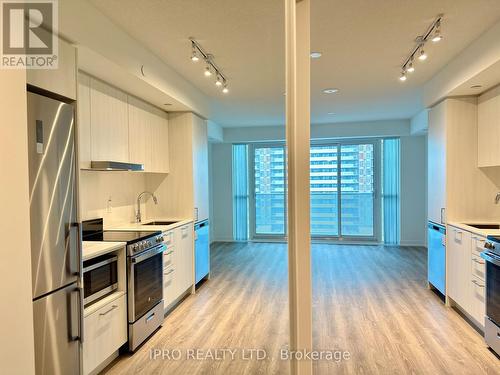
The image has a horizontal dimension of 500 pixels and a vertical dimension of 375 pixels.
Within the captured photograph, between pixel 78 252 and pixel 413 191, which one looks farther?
pixel 413 191

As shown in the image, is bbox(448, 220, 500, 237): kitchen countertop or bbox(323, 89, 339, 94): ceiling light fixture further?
bbox(323, 89, 339, 94): ceiling light fixture

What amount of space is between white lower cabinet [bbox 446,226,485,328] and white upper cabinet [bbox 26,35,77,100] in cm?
360

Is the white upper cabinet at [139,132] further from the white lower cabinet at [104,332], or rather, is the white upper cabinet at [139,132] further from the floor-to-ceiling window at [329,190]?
the floor-to-ceiling window at [329,190]

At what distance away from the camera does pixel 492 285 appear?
8.73 ft

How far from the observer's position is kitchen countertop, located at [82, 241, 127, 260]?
7.29 feet

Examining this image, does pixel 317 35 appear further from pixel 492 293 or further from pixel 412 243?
pixel 412 243

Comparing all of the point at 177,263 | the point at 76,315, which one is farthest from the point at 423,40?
the point at 76,315

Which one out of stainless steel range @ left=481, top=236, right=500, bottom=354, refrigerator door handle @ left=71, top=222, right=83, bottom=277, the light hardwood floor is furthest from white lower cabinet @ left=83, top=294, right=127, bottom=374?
stainless steel range @ left=481, top=236, right=500, bottom=354

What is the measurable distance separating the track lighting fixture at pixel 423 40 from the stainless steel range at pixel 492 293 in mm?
1759

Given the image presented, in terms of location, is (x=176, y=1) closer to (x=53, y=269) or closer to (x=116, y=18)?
(x=116, y=18)

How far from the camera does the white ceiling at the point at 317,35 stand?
2299 mm

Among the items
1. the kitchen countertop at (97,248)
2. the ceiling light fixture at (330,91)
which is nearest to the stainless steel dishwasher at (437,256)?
the ceiling light fixture at (330,91)

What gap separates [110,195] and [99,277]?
129cm

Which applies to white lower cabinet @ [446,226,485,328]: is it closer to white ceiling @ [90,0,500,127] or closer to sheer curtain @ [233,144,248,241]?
white ceiling @ [90,0,500,127]
